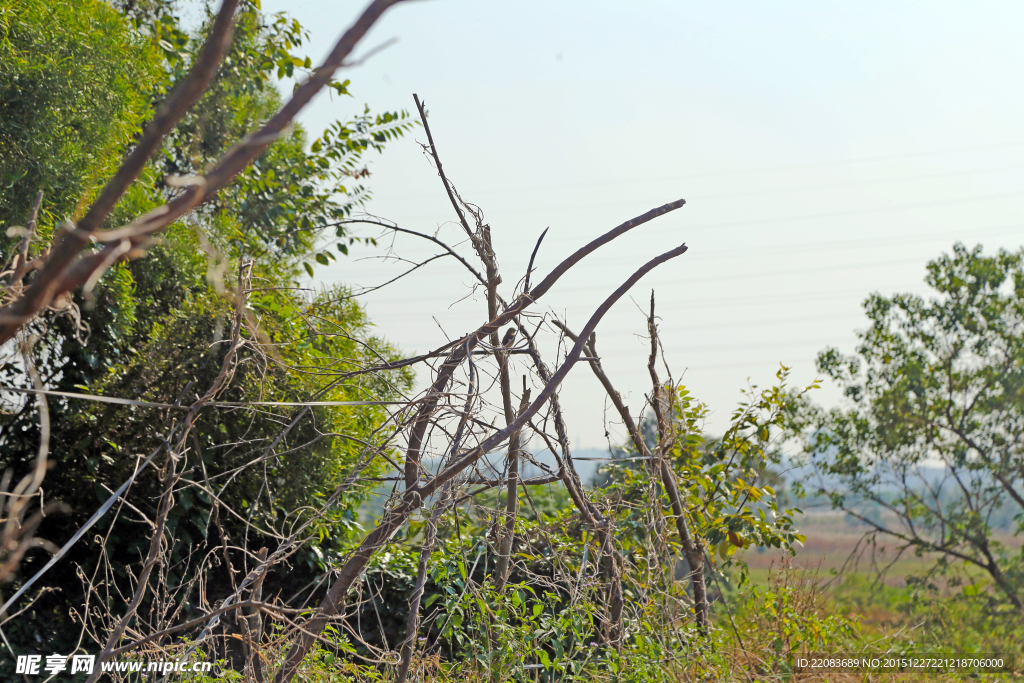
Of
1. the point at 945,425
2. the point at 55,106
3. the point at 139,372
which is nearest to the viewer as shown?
the point at 55,106

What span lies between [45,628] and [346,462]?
6.23 feet

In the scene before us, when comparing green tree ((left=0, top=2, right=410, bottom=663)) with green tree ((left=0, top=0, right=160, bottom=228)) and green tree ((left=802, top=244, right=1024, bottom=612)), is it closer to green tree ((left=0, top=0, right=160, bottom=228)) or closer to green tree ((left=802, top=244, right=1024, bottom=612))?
green tree ((left=0, top=0, right=160, bottom=228))

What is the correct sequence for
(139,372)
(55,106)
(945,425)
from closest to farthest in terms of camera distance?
(55,106) → (139,372) → (945,425)

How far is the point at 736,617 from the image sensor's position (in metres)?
3.87

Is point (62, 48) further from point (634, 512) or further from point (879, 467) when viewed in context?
point (879, 467)

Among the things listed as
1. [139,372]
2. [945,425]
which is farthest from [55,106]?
[945,425]

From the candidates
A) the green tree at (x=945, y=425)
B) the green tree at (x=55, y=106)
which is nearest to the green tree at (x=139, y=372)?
the green tree at (x=55, y=106)

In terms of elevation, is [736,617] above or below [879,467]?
below

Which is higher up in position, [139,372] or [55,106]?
[55,106]

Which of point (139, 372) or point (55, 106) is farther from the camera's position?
point (139, 372)

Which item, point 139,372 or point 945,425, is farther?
point 945,425

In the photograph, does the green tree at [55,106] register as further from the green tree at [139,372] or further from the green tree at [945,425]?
the green tree at [945,425]

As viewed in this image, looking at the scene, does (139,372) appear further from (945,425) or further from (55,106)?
(945,425)

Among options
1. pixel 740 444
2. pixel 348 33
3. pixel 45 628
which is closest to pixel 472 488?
pixel 348 33
